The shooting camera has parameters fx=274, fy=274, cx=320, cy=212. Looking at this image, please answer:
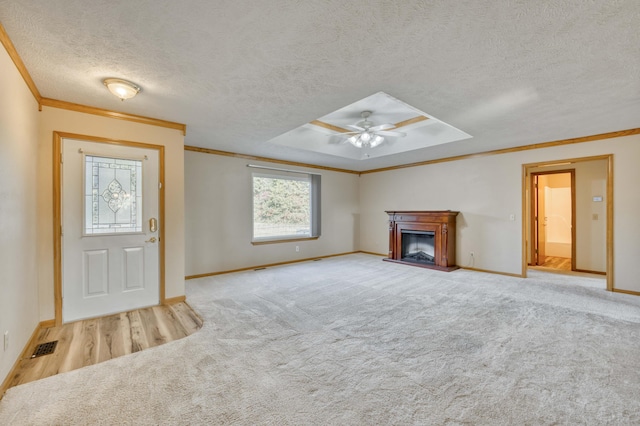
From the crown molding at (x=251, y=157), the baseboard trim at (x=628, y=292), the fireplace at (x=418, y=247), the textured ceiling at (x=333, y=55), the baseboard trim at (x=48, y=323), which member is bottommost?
the baseboard trim at (x=628, y=292)

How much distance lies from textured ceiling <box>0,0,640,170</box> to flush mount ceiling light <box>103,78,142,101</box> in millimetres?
85

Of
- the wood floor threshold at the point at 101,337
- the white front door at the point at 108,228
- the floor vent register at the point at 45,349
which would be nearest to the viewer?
the wood floor threshold at the point at 101,337

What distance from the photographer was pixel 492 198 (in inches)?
213

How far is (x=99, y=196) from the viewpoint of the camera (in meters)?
3.21

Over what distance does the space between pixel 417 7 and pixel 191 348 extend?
3080 mm

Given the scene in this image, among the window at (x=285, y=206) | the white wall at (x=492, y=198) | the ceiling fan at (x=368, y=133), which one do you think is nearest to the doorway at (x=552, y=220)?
the white wall at (x=492, y=198)

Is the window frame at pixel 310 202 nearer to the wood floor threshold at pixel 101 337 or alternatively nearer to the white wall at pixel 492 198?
the white wall at pixel 492 198

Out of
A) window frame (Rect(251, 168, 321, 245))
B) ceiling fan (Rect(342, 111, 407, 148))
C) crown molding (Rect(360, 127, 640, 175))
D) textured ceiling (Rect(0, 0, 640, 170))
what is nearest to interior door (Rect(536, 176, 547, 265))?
crown molding (Rect(360, 127, 640, 175))

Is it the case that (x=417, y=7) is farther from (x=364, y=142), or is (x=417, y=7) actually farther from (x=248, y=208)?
(x=248, y=208)

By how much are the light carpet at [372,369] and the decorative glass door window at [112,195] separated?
1341mm

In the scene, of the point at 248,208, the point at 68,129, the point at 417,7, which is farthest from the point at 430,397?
the point at 248,208

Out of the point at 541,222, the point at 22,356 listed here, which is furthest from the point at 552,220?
the point at 22,356

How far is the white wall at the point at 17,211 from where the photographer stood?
1905 millimetres

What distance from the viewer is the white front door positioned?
304 centimetres
